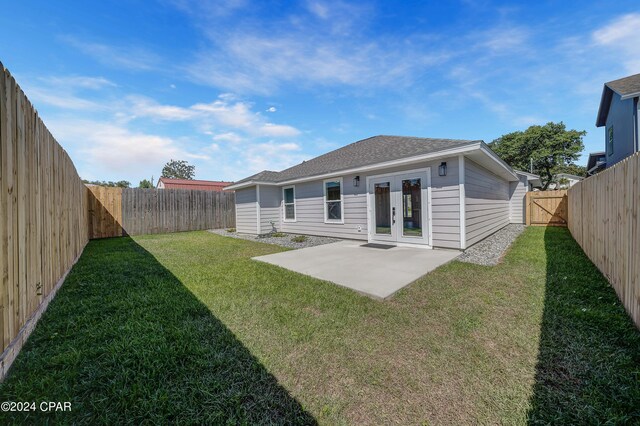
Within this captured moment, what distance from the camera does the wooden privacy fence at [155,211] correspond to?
10875 mm

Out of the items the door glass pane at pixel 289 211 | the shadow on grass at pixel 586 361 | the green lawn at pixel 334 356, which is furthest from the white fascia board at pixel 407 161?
the shadow on grass at pixel 586 361

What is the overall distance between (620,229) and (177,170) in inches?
2240

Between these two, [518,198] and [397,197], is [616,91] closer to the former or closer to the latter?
[518,198]

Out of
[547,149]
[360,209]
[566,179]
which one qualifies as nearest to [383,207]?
[360,209]

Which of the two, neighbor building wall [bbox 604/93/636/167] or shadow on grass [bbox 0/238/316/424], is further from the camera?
neighbor building wall [bbox 604/93/636/167]

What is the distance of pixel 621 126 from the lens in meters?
10.1

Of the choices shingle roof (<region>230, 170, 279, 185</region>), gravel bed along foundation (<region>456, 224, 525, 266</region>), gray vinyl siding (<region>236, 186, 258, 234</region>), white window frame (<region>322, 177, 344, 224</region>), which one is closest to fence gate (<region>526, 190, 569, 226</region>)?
gravel bed along foundation (<region>456, 224, 525, 266</region>)

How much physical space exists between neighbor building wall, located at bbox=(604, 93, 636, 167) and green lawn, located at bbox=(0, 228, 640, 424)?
955 centimetres

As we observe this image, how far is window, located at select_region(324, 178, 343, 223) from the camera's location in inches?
361

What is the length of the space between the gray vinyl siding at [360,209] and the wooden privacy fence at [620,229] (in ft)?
8.12

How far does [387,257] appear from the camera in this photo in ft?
19.6

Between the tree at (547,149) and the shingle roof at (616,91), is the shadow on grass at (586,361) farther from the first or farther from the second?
the tree at (547,149)

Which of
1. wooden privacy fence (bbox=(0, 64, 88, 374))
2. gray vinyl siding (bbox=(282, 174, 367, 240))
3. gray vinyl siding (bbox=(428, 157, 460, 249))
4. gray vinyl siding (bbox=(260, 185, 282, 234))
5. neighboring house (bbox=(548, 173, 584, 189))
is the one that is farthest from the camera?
neighboring house (bbox=(548, 173, 584, 189))

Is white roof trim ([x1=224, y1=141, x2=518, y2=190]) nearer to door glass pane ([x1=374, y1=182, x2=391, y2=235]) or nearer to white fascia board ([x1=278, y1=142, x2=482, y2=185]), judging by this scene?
white fascia board ([x1=278, y1=142, x2=482, y2=185])
